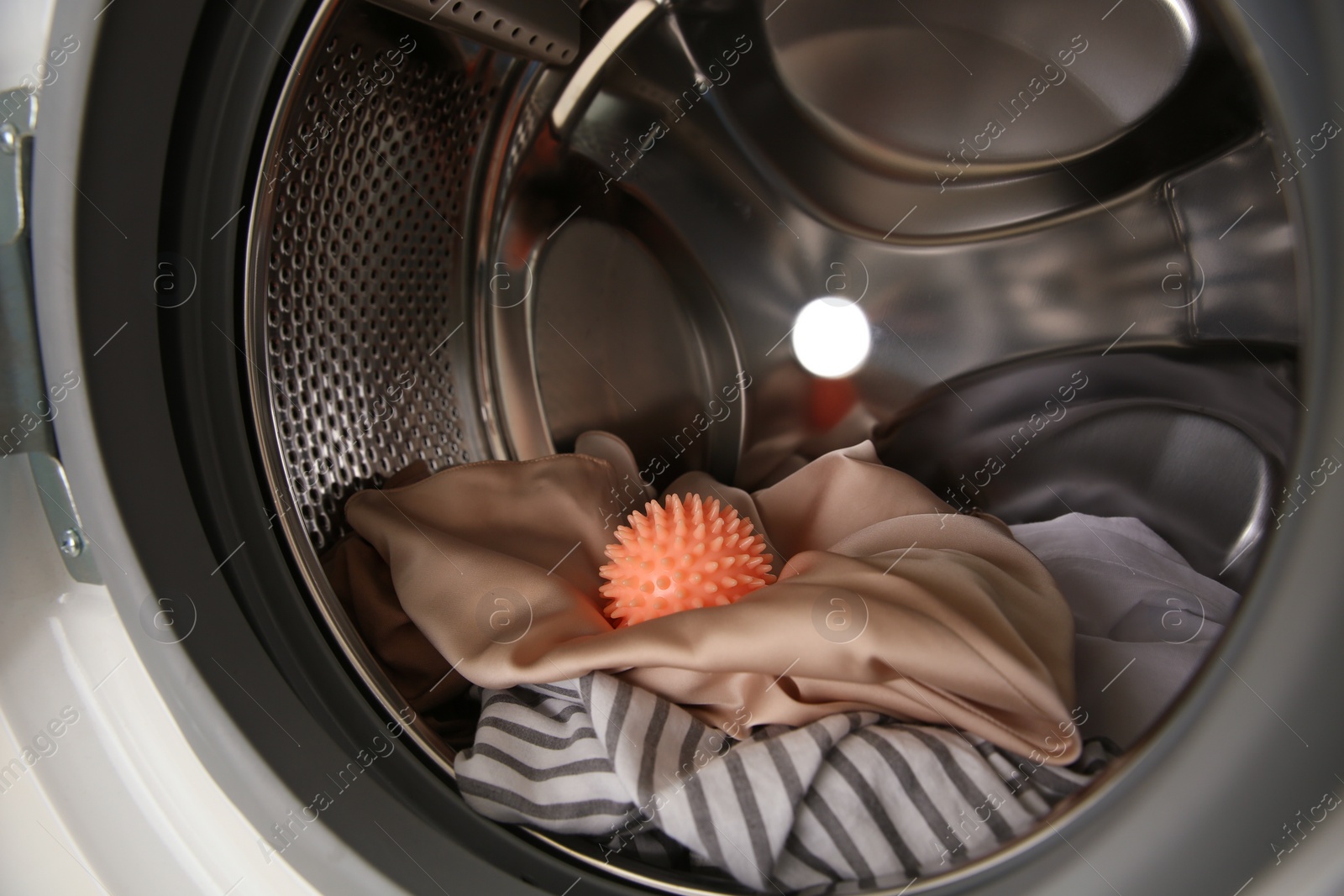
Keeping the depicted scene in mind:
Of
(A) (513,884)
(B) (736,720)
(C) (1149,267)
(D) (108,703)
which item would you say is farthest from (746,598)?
(C) (1149,267)

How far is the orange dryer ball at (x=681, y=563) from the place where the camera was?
20.3 inches

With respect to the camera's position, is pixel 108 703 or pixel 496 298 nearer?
pixel 108 703

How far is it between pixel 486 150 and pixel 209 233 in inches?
13.9

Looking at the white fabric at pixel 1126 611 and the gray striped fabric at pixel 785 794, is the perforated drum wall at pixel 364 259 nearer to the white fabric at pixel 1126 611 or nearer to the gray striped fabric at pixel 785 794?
the gray striped fabric at pixel 785 794

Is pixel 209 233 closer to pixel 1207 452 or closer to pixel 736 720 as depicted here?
pixel 736 720

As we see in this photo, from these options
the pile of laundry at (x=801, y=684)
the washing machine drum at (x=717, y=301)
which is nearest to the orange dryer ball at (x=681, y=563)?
the pile of laundry at (x=801, y=684)

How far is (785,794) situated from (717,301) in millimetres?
524

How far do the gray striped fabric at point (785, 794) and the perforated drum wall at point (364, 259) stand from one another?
8.7 inches

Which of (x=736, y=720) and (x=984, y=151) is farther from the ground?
(x=984, y=151)

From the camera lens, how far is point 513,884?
426mm

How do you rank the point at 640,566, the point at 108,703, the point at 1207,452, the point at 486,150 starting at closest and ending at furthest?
1. the point at 108,703
2. the point at 640,566
3. the point at 1207,452
4. the point at 486,150

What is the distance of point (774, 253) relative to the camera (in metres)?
0.81

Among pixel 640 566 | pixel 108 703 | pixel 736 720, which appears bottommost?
pixel 736 720

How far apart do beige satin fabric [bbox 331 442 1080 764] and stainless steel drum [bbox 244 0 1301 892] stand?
0.05m
